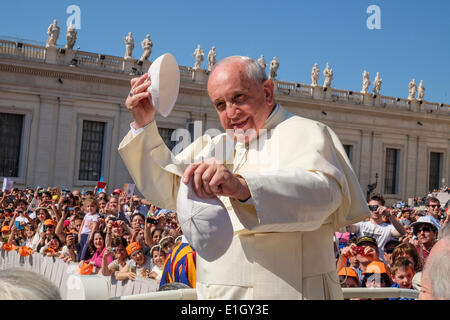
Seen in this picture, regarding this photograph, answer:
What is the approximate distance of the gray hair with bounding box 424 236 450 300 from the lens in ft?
4.86

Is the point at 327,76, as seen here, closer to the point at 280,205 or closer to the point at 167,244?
the point at 167,244

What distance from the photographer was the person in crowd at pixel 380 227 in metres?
7.08

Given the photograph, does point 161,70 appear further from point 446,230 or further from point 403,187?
point 403,187

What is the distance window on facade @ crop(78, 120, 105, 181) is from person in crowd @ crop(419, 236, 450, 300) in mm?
26885

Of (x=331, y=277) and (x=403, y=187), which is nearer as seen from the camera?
(x=331, y=277)

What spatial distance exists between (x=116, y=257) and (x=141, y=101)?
463 centimetres

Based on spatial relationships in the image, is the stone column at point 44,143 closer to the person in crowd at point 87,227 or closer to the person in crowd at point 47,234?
the person in crowd at point 87,227

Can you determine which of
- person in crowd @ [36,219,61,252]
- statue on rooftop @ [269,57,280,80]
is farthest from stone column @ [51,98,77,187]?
person in crowd @ [36,219,61,252]

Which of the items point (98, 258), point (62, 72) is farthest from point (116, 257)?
point (62, 72)

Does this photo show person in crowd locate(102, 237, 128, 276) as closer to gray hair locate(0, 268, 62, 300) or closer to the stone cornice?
gray hair locate(0, 268, 62, 300)

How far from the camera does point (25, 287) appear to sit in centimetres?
132

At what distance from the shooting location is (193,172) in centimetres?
159
